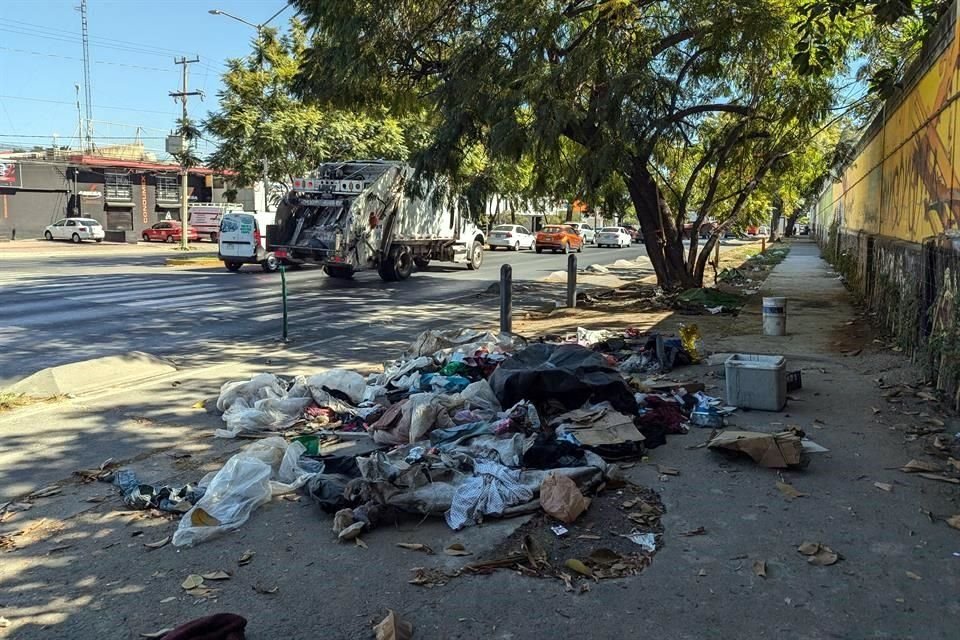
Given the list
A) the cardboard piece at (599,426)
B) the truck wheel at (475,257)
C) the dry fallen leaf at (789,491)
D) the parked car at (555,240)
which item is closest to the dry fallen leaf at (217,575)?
the cardboard piece at (599,426)

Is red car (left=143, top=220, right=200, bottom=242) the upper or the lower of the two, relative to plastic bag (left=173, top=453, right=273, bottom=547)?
upper

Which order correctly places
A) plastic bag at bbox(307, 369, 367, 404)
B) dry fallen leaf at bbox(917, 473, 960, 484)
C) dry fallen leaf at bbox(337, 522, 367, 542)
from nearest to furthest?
dry fallen leaf at bbox(337, 522, 367, 542) < dry fallen leaf at bbox(917, 473, 960, 484) < plastic bag at bbox(307, 369, 367, 404)

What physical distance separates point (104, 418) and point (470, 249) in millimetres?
19894

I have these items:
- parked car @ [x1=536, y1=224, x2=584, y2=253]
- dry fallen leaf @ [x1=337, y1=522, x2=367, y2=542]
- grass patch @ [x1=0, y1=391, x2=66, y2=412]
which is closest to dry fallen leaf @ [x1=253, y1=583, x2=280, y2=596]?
dry fallen leaf @ [x1=337, y1=522, x2=367, y2=542]

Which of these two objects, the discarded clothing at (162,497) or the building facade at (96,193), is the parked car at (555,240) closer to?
the building facade at (96,193)

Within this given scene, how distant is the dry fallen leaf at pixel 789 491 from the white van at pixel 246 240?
20931 mm

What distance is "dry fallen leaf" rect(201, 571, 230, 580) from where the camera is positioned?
3.71 meters

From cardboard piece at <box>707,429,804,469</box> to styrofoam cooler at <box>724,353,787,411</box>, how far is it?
1.21 m

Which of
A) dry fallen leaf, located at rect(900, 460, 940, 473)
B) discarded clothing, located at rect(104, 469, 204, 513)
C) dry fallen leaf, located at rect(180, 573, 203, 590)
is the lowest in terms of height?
dry fallen leaf, located at rect(180, 573, 203, 590)

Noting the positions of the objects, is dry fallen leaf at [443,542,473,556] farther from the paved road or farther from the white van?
the white van

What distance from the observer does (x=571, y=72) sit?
11.8 meters

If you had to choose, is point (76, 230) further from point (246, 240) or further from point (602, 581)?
point (602, 581)

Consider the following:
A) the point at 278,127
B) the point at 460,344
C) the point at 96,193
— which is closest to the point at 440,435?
the point at 460,344

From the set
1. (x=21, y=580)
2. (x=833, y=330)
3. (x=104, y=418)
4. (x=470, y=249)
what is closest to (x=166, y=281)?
(x=470, y=249)
